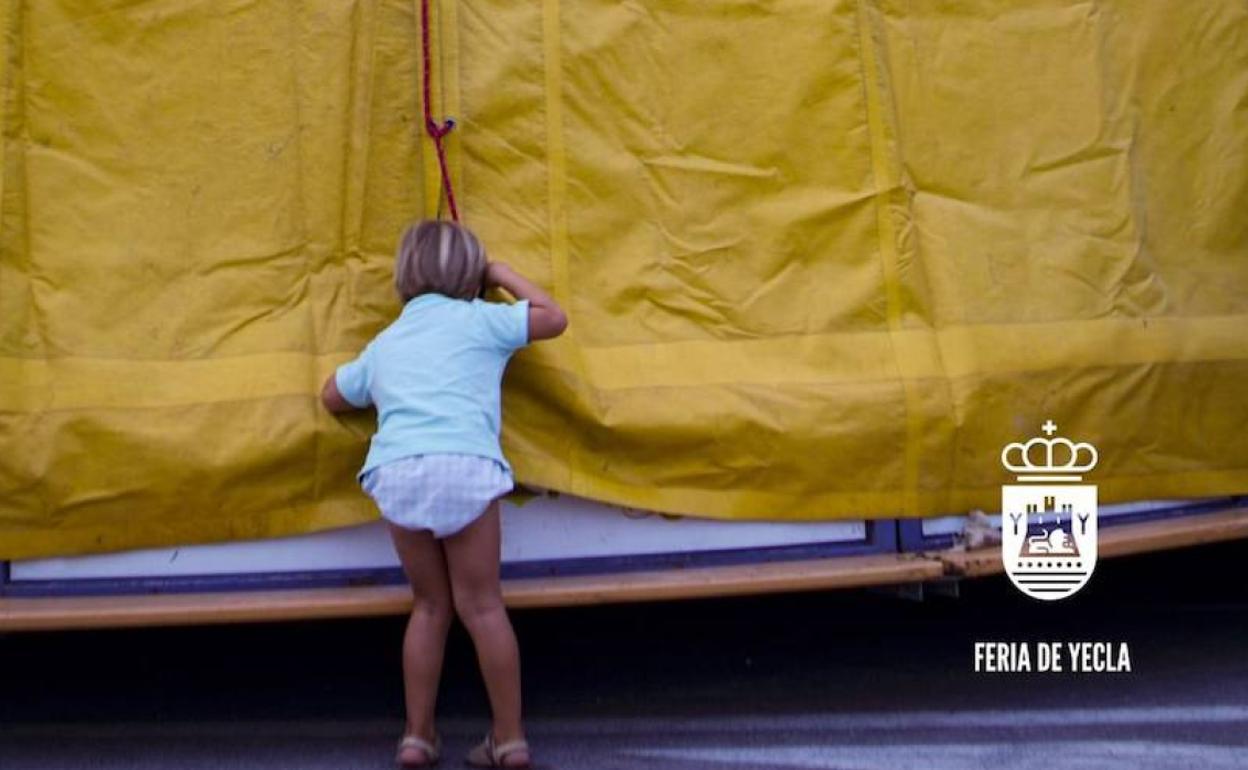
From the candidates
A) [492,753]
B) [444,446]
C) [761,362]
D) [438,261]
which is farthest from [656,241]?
[492,753]

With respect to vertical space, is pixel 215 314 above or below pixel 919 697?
above

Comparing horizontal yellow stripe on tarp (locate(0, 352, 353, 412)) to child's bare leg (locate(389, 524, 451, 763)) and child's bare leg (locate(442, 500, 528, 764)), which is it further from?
child's bare leg (locate(442, 500, 528, 764))

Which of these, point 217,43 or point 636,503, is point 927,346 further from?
point 217,43

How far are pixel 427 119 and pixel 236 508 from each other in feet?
3.99

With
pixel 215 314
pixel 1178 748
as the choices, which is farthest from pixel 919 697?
pixel 215 314

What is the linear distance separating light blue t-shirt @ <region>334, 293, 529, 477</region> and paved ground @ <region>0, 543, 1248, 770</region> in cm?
97

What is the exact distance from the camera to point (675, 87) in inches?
209

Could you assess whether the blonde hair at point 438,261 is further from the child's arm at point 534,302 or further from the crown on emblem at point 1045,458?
the crown on emblem at point 1045,458

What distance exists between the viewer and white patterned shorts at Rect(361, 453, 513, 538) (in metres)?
4.77

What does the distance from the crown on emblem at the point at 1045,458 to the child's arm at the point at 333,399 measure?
195 cm

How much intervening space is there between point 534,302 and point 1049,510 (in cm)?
171

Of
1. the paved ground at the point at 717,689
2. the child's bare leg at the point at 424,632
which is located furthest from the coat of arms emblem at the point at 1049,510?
the child's bare leg at the point at 424,632

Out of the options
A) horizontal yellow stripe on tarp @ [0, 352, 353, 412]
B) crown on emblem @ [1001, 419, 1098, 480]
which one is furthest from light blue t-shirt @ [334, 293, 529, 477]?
crown on emblem @ [1001, 419, 1098, 480]

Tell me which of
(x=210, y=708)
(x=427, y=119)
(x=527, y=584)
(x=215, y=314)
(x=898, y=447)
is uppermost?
(x=427, y=119)
